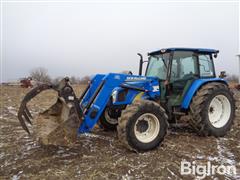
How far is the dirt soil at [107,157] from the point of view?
3658mm

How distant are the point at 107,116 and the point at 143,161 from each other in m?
2.37

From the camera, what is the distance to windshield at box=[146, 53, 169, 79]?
5.84 metres

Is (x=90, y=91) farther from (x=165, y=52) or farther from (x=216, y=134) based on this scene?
→ (x=216, y=134)

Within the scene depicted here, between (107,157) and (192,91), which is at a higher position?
(192,91)

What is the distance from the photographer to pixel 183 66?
5965 mm

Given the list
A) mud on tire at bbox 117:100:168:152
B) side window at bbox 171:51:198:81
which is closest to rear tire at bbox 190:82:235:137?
side window at bbox 171:51:198:81

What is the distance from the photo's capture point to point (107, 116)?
631cm

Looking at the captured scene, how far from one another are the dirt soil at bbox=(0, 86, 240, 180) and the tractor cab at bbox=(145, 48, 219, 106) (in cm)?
110

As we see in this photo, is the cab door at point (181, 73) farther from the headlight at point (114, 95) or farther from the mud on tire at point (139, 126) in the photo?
the headlight at point (114, 95)

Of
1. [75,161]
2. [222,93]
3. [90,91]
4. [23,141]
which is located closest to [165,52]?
[222,93]

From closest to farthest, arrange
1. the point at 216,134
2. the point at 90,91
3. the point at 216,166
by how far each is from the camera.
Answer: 1. the point at 216,166
2. the point at 90,91
3. the point at 216,134

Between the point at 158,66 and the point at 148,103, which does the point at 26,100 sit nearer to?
the point at 148,103

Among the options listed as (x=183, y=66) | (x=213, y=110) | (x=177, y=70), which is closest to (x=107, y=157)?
(x=177, y=70)

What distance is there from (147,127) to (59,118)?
1.82 metres
